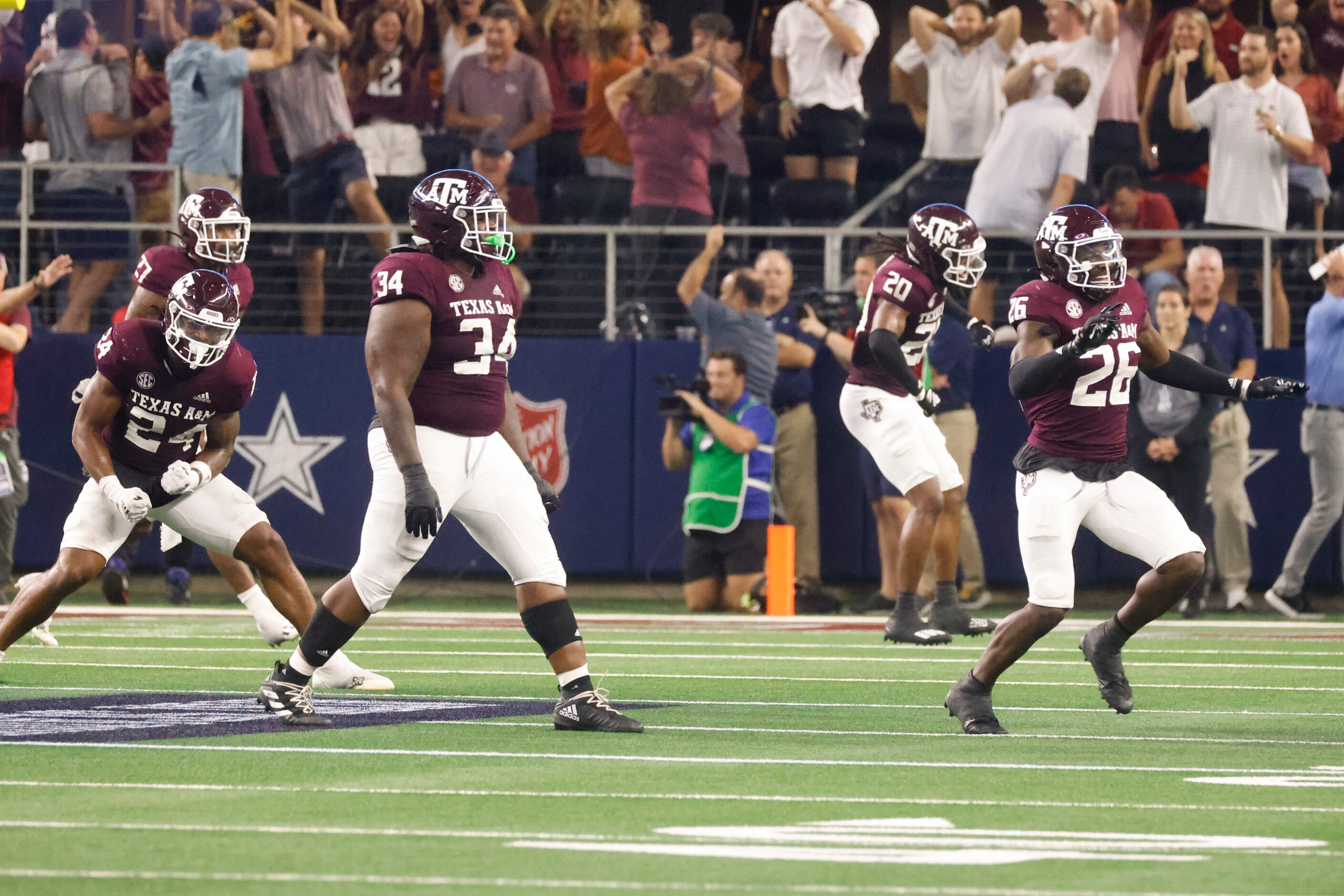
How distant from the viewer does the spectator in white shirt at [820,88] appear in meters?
16.2

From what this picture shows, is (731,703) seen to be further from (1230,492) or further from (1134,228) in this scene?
(1134,228)

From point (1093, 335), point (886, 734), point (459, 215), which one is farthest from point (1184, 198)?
point (459, 215)

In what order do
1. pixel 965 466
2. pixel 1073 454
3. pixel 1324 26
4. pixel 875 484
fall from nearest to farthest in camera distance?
pixel 1073 454 → pixel 875 484 → pixel 965 466 → pixel 1324 26

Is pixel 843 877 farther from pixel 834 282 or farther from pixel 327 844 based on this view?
pixel 834 282

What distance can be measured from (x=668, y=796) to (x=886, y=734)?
1.90 m

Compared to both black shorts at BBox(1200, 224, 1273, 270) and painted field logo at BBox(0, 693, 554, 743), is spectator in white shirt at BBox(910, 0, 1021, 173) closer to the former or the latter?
black shorts at BBox(1200, 224, 1273, 270)

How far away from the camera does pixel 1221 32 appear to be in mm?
16578

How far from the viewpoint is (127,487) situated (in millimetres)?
9078

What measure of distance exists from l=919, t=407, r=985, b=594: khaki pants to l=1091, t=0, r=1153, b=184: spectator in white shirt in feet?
7.88

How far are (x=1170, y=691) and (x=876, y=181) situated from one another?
25.2 feet

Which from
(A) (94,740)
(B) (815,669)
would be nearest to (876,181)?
(B) (815,669)

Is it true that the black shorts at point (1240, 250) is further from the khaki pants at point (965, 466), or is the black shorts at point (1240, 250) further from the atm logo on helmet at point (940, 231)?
the atm logo on helmet at point (940, 231)

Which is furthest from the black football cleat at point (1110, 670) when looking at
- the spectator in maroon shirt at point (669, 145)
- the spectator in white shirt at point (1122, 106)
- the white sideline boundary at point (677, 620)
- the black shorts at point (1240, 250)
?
the spectator in white shirt at point (1122, 106)

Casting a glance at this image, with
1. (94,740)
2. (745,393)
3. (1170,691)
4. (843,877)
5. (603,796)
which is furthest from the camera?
(745,393)
